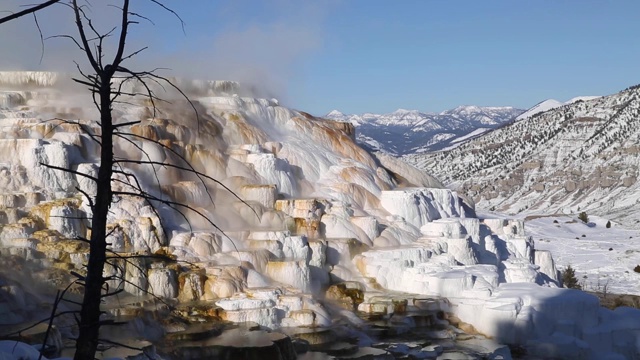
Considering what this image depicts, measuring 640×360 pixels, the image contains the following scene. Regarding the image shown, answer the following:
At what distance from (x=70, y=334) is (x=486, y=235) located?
992cm

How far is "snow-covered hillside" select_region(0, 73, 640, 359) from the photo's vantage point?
10570 millimetres

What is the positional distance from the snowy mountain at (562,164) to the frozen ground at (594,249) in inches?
212

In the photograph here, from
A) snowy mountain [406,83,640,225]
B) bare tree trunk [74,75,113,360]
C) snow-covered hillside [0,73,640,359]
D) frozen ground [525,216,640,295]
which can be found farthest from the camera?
snowy mountain [406,83,640,225]

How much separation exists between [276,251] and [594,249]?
23.6m

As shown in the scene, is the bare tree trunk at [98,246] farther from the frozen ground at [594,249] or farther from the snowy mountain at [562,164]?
the snowy mountain at [562,164]

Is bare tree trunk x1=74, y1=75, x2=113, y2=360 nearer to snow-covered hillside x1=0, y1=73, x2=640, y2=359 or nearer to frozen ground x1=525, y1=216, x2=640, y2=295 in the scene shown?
snow-covered hillside x1=0, y1=73, x2=640, y2=359

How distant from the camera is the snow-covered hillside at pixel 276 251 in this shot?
10.6m

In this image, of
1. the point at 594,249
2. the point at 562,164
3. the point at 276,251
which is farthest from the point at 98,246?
the point at 562,164

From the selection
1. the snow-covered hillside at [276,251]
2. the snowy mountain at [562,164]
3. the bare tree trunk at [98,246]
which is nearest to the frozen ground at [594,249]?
the snowy mountain at [562,164]

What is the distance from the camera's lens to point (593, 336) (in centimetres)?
1139

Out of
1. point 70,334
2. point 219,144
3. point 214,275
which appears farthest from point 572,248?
point 70,334

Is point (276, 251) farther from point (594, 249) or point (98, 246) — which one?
point (594, 249)

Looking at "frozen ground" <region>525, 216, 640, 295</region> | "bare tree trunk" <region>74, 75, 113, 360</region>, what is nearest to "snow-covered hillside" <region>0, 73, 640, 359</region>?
"bare tree trunk" <region>74, 75, 113, 360</region>

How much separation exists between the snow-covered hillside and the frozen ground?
1152 cm
